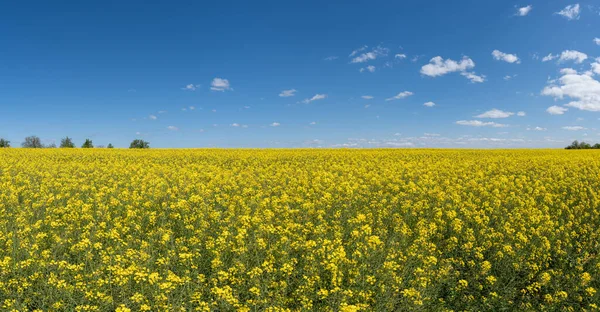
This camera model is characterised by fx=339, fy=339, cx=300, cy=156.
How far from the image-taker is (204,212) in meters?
9.20

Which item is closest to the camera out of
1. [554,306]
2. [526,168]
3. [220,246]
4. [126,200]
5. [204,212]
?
[554,306]

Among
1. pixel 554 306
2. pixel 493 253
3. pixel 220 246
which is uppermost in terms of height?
pixel 220 246

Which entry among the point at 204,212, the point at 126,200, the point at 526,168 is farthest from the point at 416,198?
the point at 526,168

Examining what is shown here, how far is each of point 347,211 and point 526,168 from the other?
15243 millimetres

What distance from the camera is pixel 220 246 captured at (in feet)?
23.0

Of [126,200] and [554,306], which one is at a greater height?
[126,200]

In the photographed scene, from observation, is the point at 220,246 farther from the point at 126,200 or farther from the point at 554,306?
the point at 554,306

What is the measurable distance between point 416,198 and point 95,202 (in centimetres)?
1050

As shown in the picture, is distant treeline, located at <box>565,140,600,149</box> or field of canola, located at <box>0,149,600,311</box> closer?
field of canola, located at <box>0,149,600,311</box>

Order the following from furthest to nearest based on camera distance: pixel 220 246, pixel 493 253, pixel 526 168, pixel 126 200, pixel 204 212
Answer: pixel 526 168
pixel 126 200
pixel 204 212
pixel 493 253
pixel 220 246

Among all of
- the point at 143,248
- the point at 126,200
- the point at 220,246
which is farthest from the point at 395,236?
the point at 126,200

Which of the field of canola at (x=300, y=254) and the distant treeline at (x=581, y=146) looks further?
the distant treeline at (x=581, y=146)

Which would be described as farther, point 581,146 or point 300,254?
point 581,146

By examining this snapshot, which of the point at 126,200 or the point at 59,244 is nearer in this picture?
the point at 59,244
